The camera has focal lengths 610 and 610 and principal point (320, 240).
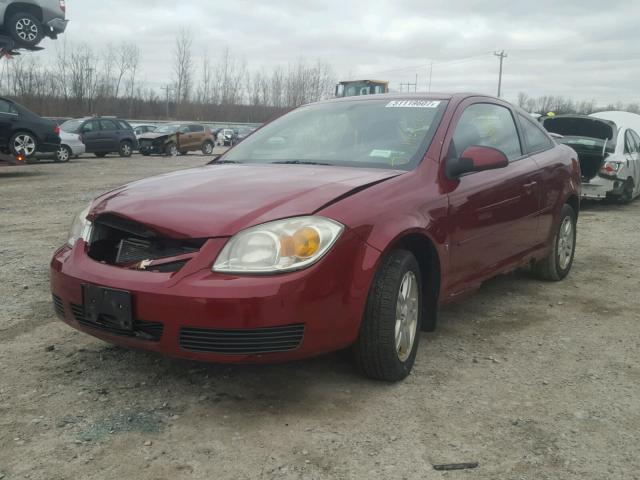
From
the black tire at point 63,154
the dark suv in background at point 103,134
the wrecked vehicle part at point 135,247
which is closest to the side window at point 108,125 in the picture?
the dark suv in background at point 103,134

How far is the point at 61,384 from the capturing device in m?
2.99

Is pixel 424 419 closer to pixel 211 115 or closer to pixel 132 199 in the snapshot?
pixel 132 199

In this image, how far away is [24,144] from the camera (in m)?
13.9

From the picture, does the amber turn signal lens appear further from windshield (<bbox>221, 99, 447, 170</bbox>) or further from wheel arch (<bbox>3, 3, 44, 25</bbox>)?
wheel arch (<bbox>3, 3, 44, 25</bbox>)

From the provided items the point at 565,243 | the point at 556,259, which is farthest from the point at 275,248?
the point at 565,243

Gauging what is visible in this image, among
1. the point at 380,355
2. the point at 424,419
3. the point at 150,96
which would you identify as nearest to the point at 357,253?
the point at 380,355

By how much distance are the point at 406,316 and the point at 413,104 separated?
1.46m

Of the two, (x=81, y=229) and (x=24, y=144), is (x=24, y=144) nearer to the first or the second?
(x=24, y=144)

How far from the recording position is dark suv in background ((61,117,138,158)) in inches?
856

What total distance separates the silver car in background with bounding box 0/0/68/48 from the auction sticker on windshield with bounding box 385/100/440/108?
17.3m

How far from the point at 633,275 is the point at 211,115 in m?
75.0

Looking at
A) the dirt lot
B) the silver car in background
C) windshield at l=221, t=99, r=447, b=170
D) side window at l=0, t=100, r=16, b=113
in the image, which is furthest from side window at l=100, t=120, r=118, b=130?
windshield at l=221, t=99, r=447, b=170

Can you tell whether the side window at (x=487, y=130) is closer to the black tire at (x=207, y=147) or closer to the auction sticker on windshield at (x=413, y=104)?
the auction sticker on windshield at (x=413, y=104)

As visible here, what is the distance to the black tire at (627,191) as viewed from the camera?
10.6 m
